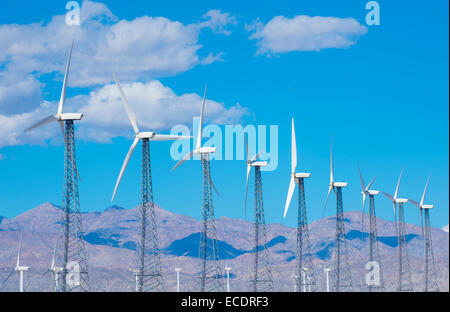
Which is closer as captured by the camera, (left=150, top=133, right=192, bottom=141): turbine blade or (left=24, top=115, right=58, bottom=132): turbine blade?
(left=24, top=115, right=58, bottom=132): turbine blade

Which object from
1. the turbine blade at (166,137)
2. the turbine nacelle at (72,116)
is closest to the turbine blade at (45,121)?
the turbine nacelle at (72,116)

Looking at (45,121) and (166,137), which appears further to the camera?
(166,137)

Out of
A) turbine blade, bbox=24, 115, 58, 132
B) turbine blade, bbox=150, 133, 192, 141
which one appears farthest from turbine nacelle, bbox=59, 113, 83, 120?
turbine blade, bbox=150, 133, 192, 141

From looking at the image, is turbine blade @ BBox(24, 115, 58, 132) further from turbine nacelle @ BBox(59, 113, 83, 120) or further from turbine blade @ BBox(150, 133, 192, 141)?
turbine blade @ BBox(150, 133, 192, 141)

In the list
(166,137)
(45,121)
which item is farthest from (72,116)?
(166,137)

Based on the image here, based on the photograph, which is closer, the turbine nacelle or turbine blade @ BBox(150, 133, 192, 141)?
the turbine nacelle

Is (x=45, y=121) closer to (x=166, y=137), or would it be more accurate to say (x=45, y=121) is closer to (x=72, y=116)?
(x=72, y=116)

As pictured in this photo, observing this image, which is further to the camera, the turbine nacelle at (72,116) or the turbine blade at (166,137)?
the turbine blade at (166,137)

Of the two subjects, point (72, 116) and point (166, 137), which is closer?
point (72, 116)

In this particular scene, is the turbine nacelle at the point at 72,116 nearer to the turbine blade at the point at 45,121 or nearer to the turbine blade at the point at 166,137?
the turbine blade at the point at 45,121
